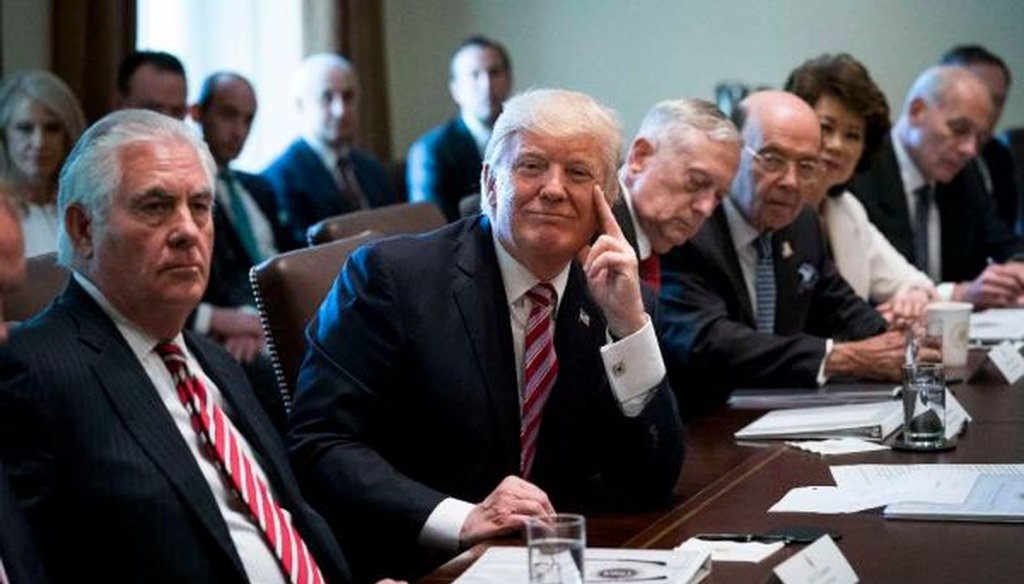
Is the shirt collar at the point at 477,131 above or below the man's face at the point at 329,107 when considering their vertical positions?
below

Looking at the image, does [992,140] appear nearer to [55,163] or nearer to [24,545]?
[55,163]

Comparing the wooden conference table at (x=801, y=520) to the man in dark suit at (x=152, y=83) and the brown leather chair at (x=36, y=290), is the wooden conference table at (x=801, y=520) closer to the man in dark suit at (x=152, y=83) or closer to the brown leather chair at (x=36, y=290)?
the brown leather chair at (x=36, y=290)

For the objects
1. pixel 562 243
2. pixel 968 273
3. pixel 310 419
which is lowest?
pixel 968 273

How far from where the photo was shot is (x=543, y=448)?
288cm

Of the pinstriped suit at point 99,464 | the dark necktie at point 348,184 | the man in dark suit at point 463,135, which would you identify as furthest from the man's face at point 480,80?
the pinstriped suit at point 99,464

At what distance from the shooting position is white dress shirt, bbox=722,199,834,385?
4.14 meters

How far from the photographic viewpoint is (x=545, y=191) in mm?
2861

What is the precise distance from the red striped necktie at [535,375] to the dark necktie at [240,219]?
9.65 ft

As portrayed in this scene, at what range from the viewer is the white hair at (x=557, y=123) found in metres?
2.87

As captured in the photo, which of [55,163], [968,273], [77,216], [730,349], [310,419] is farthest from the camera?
[968,273]

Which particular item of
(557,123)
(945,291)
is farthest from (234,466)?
(945,291)

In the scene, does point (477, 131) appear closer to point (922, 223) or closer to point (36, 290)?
point (922, 223)

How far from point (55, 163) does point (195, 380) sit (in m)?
2.64

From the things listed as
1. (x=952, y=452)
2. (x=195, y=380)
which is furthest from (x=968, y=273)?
(x=195, y=380)
